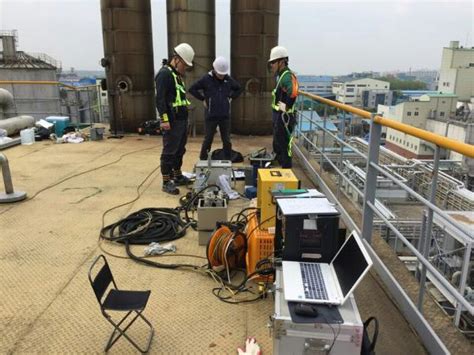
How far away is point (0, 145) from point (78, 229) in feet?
16.8

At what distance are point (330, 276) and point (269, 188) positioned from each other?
3.81 feet

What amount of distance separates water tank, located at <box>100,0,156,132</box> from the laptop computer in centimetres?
823

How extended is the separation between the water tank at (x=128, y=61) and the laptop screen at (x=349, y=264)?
27.3ft

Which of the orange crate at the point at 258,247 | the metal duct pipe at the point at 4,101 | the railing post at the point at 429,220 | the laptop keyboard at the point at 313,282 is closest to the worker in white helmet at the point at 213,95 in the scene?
the orange crate at the point at 258,247

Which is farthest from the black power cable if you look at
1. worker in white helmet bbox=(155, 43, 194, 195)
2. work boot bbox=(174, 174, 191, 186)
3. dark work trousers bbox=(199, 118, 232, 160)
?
dark work trousers bbox=(199, 118, 232, 160)

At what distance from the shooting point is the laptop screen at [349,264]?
80.9 inches

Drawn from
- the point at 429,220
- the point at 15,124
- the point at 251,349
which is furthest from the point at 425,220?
the point at 15,124

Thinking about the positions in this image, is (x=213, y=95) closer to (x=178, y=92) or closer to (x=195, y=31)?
(x=178, y=92)

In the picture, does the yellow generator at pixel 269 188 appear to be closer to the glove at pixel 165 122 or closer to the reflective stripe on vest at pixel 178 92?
the glove at pixel 165 122

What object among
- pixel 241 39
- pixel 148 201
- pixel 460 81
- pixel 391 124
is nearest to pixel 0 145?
pixel 148 201

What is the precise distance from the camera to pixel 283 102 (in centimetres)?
539

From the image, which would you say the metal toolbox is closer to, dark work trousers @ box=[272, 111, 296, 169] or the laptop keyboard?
the laptop keyboard

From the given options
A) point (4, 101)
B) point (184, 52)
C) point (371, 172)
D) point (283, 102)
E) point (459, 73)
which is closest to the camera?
point (371, 172)

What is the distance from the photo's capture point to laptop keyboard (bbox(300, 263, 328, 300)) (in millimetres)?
2047
